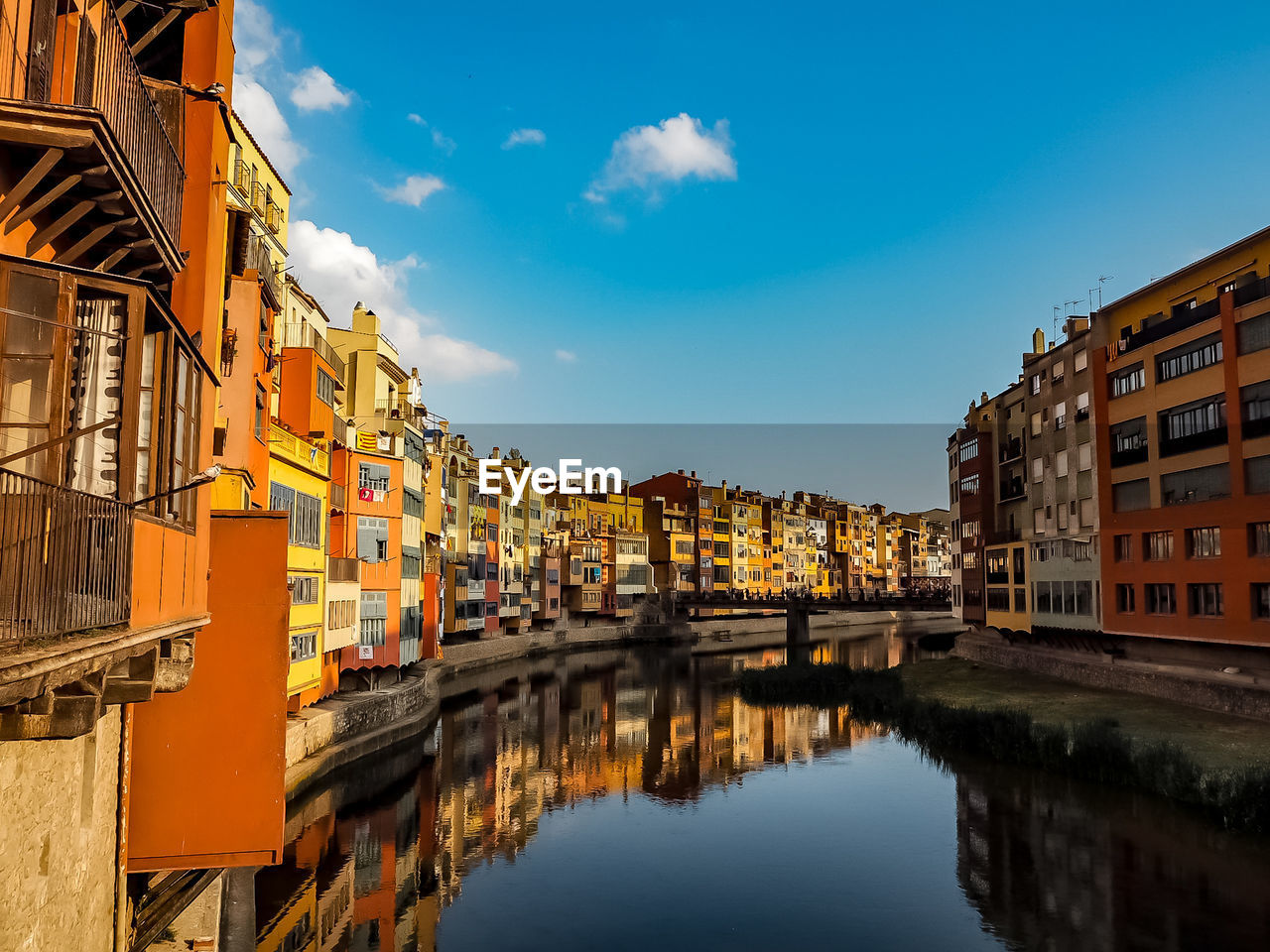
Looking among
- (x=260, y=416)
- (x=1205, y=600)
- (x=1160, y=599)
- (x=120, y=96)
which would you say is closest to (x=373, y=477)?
(x=260, y=416)

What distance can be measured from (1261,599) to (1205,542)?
3650 mm

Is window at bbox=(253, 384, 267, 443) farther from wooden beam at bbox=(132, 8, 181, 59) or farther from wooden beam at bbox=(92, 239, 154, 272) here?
wooden beam at bbox=(92, 239, 154, 272)

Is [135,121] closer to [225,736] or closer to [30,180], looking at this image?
[30,180]

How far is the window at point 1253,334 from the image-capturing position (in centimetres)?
3303

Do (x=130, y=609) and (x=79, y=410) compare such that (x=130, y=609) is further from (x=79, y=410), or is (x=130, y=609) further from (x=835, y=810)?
(x=835, y=810)

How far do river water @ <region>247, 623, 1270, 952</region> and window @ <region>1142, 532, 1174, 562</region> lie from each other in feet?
43.9

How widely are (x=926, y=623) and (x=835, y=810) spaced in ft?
331

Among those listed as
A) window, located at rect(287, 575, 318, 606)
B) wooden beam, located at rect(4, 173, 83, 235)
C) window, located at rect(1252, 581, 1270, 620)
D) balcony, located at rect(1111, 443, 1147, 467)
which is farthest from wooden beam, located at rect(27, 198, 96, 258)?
balcony, located at rect(1111, 443, 1147, 467)

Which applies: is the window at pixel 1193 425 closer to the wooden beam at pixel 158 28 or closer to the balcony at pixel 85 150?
the wooden beam at pixel 158 28

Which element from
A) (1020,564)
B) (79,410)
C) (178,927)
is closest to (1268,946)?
(178,927)

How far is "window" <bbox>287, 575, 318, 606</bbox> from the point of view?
28984mm

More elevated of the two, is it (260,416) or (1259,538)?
(260,416)

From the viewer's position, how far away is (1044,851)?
2423cm

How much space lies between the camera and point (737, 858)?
83.2 ft
